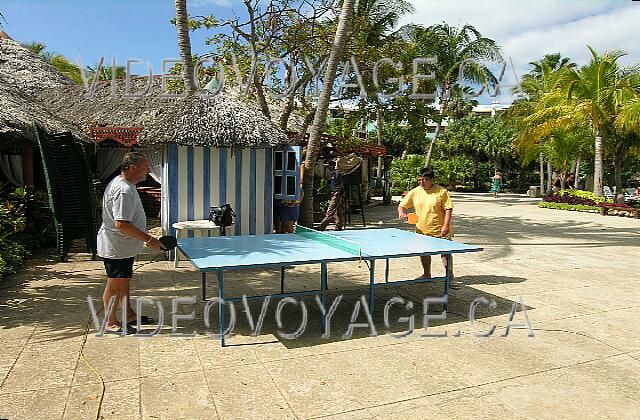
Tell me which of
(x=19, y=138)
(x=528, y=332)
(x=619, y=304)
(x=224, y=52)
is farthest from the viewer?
(x=224, y=52)

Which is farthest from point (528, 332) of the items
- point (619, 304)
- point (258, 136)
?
point (258, 136)

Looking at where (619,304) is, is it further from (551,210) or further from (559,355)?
(551,210)

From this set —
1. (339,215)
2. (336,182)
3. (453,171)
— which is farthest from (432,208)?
(453,171)

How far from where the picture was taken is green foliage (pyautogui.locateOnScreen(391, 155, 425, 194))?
32.4 m

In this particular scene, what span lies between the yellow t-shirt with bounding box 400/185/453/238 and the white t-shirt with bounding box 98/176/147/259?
3.71m

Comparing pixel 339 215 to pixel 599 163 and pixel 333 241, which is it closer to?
pixel 333 241

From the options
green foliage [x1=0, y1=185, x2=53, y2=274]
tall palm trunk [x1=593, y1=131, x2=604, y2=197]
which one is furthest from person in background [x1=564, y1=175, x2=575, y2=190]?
green foliage [x1=0, y1=185, x2=53, y2=274]

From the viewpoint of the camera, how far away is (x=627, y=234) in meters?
13.7

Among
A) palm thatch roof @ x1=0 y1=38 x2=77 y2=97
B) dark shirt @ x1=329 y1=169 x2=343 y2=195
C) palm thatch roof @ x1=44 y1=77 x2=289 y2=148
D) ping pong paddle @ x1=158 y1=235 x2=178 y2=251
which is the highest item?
palm thatch roof @ x1=0 y1=38 x2=77 y2=97

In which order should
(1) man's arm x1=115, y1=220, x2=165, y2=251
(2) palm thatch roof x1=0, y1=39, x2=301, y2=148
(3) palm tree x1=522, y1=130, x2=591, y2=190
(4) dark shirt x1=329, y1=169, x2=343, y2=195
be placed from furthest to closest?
(3) palm tree x1=522, y1=130, x2=591, y2=190, (4) dark shirt x1=329, y1=169, x2=343, y2=195, (2) palm thatch roof x1=0, y1=39, x2=301, y2=148, (1) man's arm x1=115, y1=220, x2=165, y2=251

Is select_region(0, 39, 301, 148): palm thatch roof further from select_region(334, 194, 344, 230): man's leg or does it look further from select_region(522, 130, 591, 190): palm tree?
select_region(522, 130, 591, 190): palm tree

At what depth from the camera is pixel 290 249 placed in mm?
5535

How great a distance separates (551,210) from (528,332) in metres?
17.0

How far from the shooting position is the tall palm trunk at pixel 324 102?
31.3 feet
